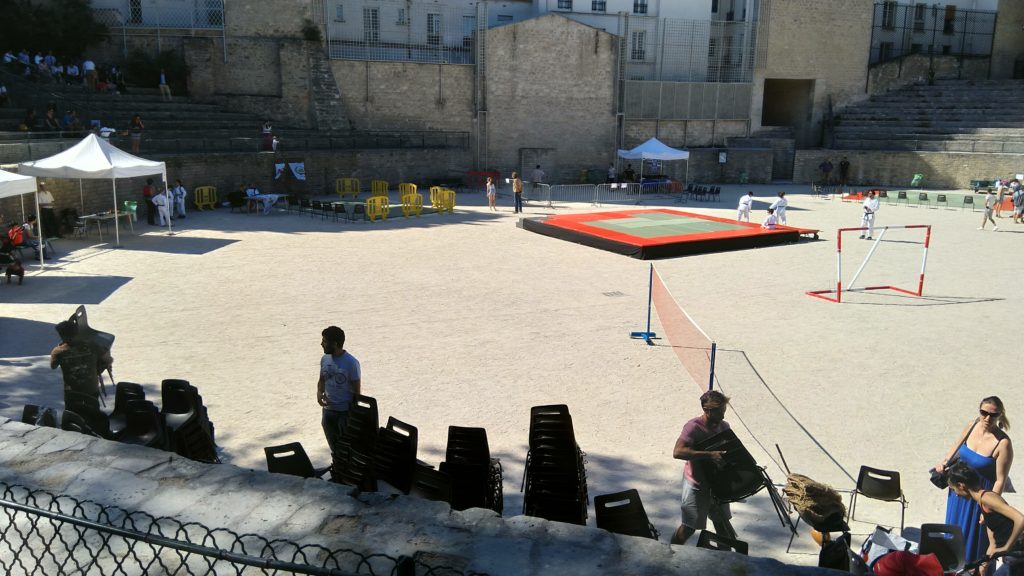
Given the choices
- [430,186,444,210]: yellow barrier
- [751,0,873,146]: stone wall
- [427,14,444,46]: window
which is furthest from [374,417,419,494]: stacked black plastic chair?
[751,0,873,146]: stone wall

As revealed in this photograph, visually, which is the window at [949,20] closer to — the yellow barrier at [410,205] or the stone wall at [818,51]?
the stone wall at [818,51]

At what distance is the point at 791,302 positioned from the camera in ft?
47.2

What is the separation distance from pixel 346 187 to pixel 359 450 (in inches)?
990

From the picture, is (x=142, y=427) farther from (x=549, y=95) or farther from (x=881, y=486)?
(x=549, y=95)

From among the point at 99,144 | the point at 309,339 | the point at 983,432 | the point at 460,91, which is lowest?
the point at 309,339

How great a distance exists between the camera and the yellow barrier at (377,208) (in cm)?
2397

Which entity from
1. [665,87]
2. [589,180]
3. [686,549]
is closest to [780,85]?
[665,87]

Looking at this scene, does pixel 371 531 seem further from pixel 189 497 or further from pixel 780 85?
pixel 780 85

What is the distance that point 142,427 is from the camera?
6547 mm

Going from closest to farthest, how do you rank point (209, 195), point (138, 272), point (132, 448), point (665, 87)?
1. point (132, 448)
2. point (138, 272)
3. point (209, 195)
4. point (665, 87)

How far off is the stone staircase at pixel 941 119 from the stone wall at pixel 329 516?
38253mm

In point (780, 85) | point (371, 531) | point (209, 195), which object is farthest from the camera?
point (780, 85)

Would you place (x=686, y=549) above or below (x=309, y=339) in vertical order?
above

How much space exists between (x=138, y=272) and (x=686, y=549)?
14550 millimetres
